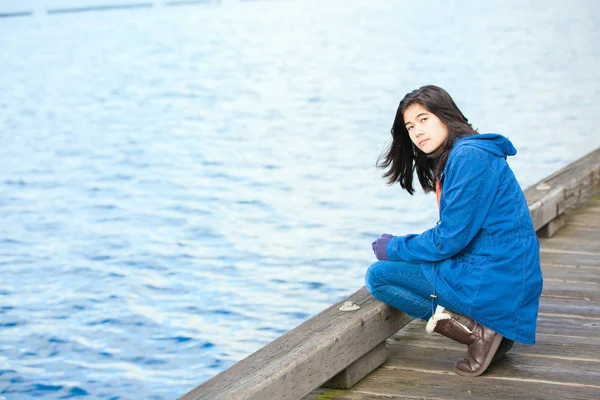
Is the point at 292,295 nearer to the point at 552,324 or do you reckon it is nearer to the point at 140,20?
the point at 552,324

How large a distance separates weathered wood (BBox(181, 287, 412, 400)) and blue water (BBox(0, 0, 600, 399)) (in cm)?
240

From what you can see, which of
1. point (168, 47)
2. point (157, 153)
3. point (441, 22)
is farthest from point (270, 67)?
point (441, 22)

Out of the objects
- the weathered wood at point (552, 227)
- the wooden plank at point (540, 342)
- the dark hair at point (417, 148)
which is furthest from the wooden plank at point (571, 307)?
the weathered wood at point (552, 227)

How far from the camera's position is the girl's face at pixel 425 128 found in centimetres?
315

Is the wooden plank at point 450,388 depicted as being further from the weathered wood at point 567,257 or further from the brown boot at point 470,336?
the weathered wood at point 567,257

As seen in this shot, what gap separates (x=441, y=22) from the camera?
114 ft

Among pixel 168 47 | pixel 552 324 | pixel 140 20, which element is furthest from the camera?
pixel 140 20

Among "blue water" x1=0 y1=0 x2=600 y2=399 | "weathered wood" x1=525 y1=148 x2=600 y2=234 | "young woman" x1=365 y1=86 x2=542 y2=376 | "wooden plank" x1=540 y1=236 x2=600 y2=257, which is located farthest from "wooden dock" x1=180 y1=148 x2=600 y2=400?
"blue water" x1=0 y1=0 x2=600 y2=399

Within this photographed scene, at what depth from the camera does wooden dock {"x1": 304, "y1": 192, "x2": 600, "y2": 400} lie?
301 centimetres

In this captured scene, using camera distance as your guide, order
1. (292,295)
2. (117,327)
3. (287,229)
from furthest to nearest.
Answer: (287,229) < (292,295) < (117,327)

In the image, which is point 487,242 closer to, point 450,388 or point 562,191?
point 450,388

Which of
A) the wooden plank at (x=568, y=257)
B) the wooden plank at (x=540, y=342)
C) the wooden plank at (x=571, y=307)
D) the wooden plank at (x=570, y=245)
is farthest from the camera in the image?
the wooden plank at (x=570, y=245)

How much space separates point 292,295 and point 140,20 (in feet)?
130

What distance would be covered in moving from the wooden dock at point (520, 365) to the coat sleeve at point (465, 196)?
444 mm
